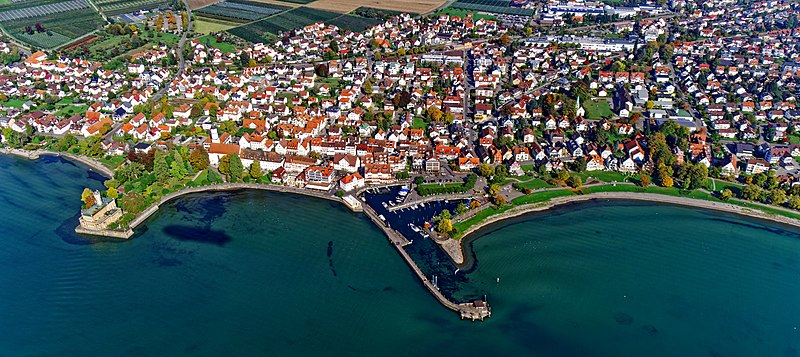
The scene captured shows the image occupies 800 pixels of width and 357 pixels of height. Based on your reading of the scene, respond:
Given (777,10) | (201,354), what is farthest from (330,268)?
(777,10)

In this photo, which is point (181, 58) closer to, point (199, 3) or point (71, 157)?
point (71, 157)

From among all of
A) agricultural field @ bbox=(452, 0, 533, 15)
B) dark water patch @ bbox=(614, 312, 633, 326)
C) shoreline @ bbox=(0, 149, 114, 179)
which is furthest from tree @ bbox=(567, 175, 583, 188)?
agricultural field @ bbox=(452, 0, 533, 15)

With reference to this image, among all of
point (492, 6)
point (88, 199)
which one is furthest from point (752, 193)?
point (492, 6)

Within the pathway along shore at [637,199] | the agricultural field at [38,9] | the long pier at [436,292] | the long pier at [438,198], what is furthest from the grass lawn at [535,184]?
the agricultural field at [38,9]

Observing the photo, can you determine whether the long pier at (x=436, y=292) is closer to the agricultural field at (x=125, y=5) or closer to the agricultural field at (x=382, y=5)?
the agricultural field at (x=382, y=5)

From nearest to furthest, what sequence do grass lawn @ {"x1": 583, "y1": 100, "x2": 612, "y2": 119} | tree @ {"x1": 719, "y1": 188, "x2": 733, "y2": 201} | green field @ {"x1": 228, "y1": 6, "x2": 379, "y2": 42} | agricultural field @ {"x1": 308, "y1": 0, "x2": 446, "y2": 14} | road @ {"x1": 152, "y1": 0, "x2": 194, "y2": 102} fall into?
tree @ {"x1": 719, "y1": 188, "x2": 733, "y2": 201}, grass lawn @ {"x1": 583, "y1": 100, "x2": 612, "y2": 119}, road @ {"x1": 152, "y1": 0, "x2": 194, "y2": 102}, green field @ {"x1": 228, "y1": 6, "x2": 379, "y2": 42}, agricultural field @ {"x1": 308, "y1": 0, "x2": 446, "y2": 14}

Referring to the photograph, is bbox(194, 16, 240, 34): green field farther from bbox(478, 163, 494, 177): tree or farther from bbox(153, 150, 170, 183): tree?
bbox(478, 163, 494, 177): tree
